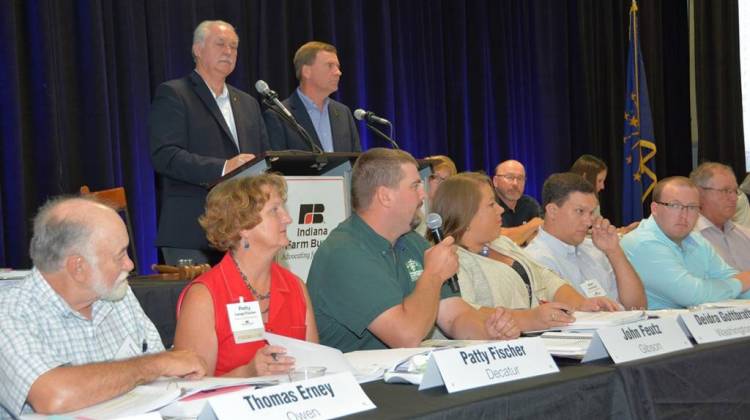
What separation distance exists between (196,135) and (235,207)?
5.22 feet

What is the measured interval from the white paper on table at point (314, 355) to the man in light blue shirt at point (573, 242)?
1874mm

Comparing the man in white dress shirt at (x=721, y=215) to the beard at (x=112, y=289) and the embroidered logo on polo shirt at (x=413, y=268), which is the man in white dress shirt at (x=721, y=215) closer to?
the embroidered logo on polo shirt at (x=413, y=268)

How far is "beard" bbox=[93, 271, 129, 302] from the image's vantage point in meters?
1.87

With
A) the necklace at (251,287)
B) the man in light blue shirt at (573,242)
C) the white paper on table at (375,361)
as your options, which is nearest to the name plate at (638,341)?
the white paper on table at (375,361)

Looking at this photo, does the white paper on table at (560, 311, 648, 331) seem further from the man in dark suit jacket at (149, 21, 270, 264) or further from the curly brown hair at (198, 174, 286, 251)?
the man in dark suit jacket at (149, 21, 270, 264)

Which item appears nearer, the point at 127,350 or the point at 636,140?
the point at 127,350

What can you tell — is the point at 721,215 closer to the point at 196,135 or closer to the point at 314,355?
the point at 196,135

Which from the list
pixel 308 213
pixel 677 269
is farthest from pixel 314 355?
pixel 677 269

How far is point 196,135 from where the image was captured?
3902mm

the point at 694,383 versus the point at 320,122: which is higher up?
the point at 320,122

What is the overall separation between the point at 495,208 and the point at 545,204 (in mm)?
686

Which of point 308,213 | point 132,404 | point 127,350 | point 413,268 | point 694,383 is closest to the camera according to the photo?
point 132,404

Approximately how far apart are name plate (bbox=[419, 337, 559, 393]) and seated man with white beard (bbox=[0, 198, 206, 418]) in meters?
0.52

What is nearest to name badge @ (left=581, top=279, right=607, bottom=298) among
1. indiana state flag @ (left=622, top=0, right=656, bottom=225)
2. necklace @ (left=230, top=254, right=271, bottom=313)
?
necklace @ (left=230, top=254, right=271, bottom=313)
